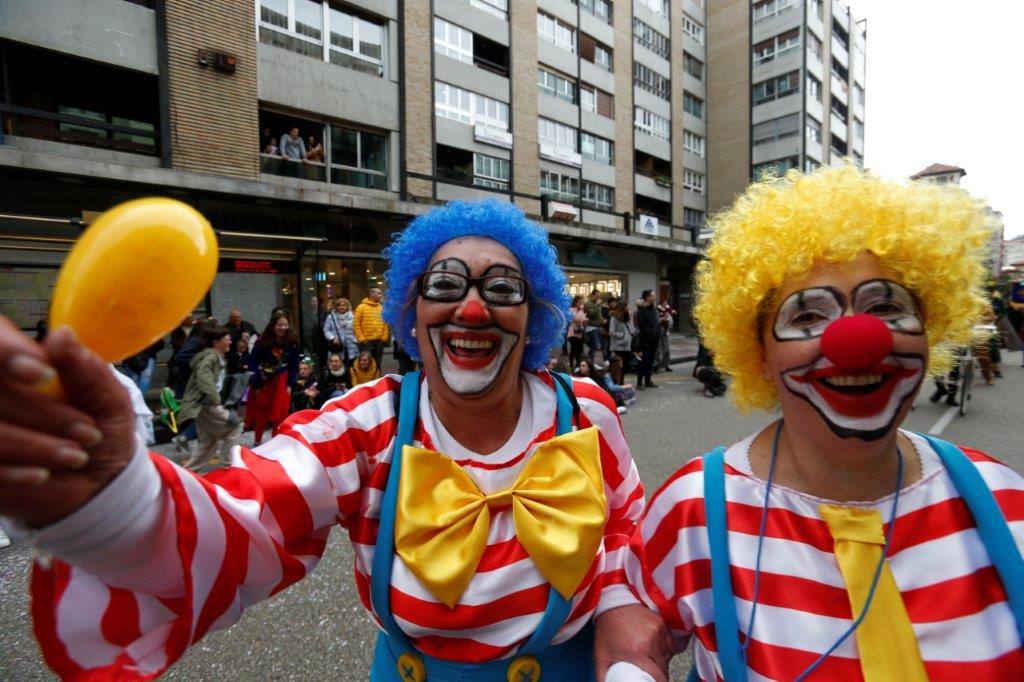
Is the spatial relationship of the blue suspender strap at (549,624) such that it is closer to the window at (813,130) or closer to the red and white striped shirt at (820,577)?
the red and white striped shirt at (820,577)

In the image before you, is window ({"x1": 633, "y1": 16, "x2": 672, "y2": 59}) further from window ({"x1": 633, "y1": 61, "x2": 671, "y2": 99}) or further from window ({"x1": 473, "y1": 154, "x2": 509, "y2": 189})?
window ({"x1": 473, "y1": 154, "x2": 509, "y2": 189})

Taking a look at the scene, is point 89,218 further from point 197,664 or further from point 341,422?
point 341,422

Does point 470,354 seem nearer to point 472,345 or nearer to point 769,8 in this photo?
point 472,345

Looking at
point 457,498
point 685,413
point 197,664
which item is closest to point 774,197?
point 457,498

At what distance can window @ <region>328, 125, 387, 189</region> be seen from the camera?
12.8 metres

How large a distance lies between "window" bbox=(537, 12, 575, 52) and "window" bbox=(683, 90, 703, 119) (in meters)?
9.49

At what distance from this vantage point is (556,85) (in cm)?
2005

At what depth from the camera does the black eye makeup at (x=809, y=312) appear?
113cm

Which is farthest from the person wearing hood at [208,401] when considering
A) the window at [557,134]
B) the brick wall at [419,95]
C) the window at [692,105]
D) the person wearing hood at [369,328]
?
the window at [692,105]

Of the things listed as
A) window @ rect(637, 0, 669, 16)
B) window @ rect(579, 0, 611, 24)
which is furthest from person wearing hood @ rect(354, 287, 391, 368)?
window @ rect(637, 0, 669, 16)

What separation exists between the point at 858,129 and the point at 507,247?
Result: 4426 cm

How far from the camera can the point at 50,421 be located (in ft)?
1.95

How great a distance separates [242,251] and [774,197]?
11057 millimetres

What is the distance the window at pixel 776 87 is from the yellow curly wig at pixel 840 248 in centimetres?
3223
